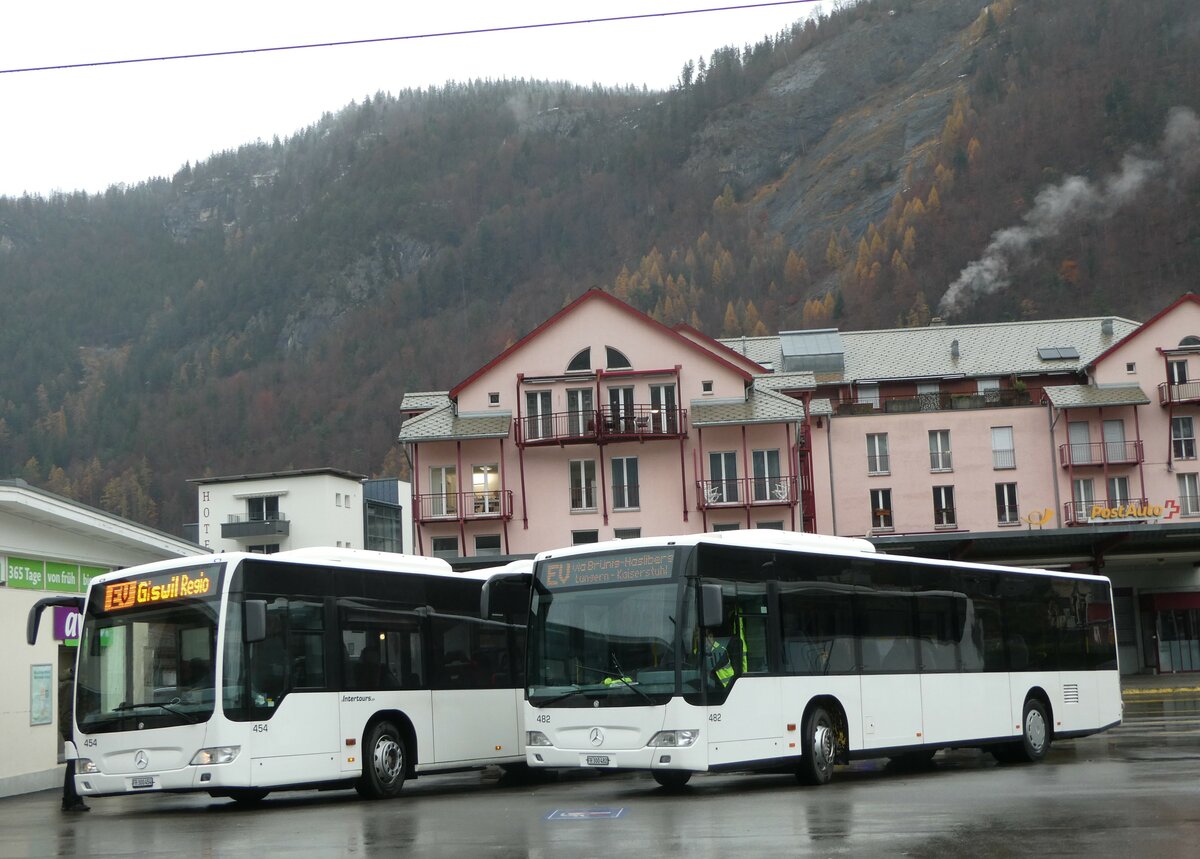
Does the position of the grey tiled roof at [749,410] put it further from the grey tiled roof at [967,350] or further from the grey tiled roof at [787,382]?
the grey tiled roof at [967,350]

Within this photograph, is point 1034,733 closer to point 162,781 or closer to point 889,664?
point 889,664

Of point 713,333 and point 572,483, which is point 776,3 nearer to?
point 572,483

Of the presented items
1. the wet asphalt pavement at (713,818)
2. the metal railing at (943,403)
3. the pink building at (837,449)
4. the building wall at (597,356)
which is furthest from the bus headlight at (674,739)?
the metal railing at (943,403)

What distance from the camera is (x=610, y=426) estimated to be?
6053cm

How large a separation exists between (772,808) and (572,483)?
4682cm

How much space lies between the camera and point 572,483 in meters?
62.0

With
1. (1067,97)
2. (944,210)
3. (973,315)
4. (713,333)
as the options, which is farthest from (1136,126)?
(713,333)

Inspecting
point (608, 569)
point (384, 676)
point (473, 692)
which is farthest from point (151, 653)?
point (608, 569)

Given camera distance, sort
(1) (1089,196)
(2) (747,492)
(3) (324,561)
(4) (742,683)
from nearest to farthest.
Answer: (4) (742,683) < (3) (324,561) < (2) (747,492) < (1) (1089,196)

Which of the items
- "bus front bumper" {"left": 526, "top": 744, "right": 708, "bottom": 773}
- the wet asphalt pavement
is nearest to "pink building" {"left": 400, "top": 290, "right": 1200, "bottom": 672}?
the wet asphalt pavement

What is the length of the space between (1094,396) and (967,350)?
10.7 meters

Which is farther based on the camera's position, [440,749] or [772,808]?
[440,749]

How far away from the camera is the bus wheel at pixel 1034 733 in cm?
2219

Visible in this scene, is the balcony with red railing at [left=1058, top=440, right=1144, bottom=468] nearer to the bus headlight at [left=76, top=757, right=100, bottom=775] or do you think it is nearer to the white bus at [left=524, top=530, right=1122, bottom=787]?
the white bus at [left=524, top=530, right=1122, bottom=787]
